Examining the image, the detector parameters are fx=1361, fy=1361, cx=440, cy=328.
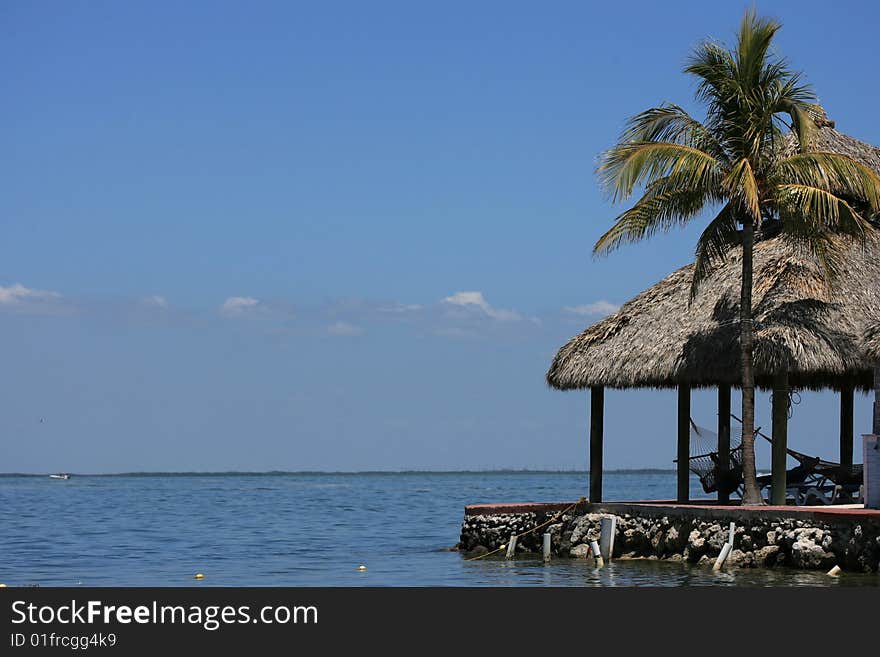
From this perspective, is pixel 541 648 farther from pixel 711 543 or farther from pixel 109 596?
pixel 711 543

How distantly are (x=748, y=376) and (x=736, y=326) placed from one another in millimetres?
915

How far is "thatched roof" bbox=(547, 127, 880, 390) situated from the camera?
57.9 feet

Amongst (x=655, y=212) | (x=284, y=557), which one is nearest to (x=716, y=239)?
(x=655, y=212)

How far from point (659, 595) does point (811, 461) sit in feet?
33.7

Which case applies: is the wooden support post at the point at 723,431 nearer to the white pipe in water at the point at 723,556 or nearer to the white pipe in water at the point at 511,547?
the white pipe in water at the point at 511,547

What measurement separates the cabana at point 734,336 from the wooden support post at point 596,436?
15 mm

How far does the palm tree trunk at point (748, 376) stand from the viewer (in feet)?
58.0

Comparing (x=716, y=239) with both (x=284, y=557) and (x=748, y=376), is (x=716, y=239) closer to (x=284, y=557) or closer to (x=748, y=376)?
(x=748, y=376)

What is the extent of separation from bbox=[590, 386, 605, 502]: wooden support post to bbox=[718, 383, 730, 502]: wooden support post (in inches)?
71.0

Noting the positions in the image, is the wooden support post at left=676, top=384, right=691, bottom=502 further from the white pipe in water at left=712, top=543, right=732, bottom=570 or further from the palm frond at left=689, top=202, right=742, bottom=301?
the white pipe in water at left=712, top=543, right=732, bottom=570

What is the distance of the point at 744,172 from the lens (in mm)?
17469

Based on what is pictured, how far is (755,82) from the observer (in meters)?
18.1
